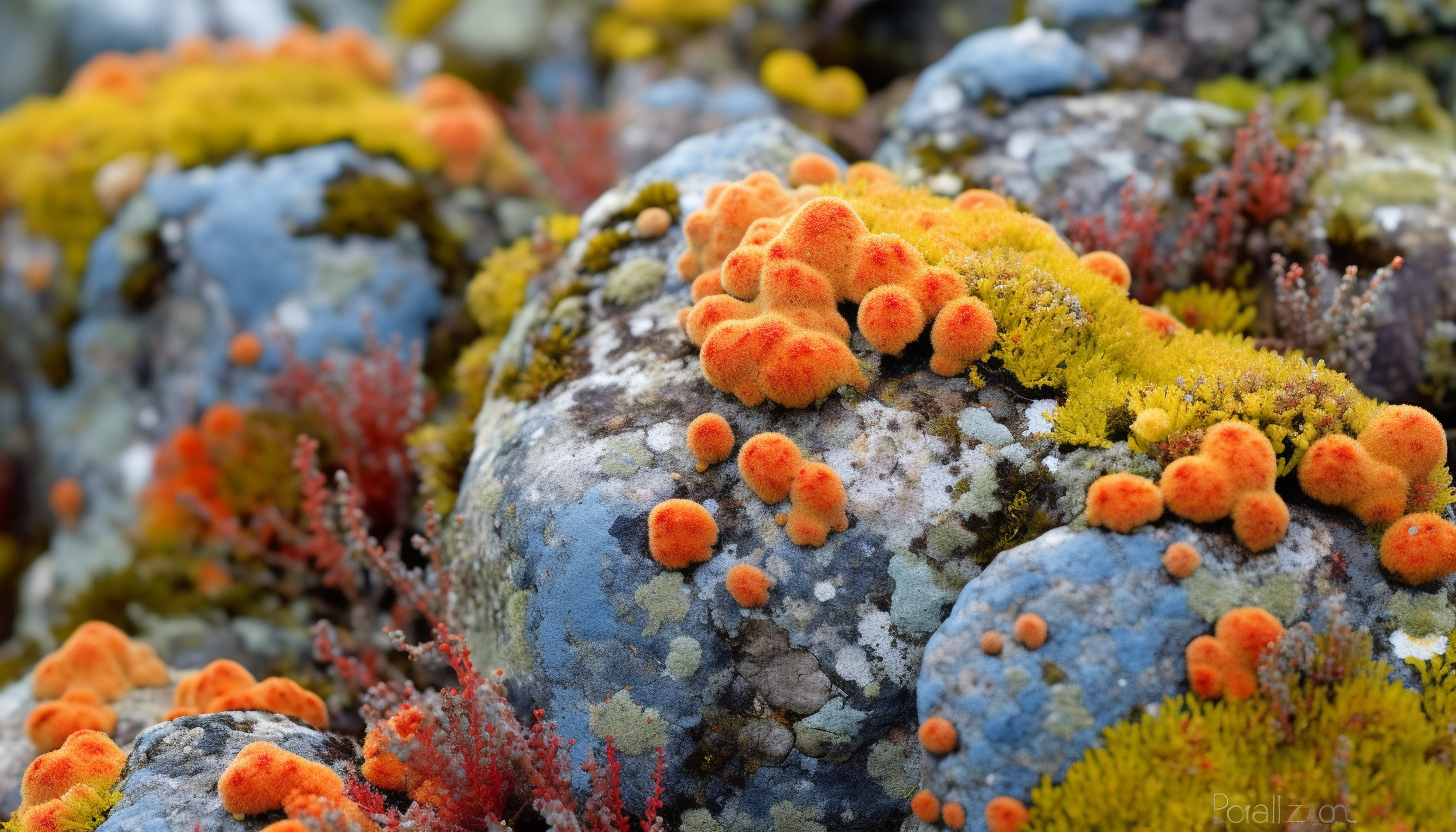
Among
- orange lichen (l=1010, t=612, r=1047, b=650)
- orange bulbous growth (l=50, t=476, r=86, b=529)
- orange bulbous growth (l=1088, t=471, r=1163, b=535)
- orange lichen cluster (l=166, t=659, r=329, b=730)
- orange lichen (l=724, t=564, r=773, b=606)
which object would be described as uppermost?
orange bulbous growth (l=1088, t=471, r=1163, b=535)

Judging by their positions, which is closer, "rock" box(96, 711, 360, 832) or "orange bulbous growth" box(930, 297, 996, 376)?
"rock" box(96, 711, 360, 832)

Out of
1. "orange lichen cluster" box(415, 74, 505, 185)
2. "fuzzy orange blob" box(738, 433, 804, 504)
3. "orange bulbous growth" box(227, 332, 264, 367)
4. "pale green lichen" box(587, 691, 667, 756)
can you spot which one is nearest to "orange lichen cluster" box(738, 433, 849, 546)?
"fuzzy orange blob" box(738, 433, 804, 504)

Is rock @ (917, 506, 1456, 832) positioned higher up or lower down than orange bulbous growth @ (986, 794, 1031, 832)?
higher up

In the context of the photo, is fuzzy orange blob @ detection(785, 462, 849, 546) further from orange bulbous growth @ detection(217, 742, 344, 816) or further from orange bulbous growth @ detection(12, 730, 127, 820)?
orange bulbous growth @ detection(12, 730, 127, 820)

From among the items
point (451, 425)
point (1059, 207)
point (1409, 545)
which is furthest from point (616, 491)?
point (1059, 207)

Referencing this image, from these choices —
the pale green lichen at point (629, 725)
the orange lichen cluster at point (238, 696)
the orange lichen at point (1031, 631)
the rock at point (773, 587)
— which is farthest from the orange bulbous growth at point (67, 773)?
the orange lichen at point (1031, 631)
